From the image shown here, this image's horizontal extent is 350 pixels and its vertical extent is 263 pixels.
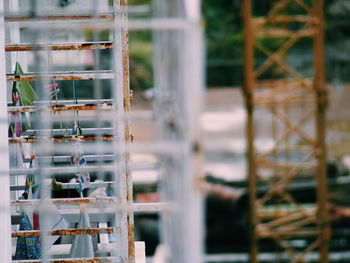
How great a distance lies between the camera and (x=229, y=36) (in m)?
9.91

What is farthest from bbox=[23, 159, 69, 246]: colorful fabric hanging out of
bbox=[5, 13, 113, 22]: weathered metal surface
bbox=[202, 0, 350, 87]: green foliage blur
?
bbox=[202, 0, 350, 87]: green foliage blur

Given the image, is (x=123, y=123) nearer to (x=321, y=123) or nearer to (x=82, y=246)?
(x=82, y=246)

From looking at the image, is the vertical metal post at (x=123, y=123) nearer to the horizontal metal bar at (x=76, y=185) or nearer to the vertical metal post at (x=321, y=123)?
the horizontal metal bar at (x=76, y=185)

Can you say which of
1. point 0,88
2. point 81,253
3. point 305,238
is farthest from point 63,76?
point 305,238

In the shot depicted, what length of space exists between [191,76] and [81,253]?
0.77 metres

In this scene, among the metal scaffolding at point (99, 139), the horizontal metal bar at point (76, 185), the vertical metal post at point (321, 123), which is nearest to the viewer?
the metal scaffolding at point (99, 139)

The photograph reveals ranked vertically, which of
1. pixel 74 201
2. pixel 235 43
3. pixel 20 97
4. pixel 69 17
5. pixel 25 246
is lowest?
pixel 25 246

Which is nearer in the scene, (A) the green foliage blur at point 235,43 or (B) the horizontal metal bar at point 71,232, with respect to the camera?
(B) the horizontal metal bar at point 71,232

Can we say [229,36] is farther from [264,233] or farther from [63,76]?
[63,76]

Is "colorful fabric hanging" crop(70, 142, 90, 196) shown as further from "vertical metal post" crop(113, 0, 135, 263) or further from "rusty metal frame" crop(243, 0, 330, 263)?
"rusty metal frame" crop(243, 0, 330, 263)

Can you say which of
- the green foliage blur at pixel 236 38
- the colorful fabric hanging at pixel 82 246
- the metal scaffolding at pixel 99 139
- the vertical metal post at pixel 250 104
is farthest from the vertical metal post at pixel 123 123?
the green foliage blur at pixel 236 38

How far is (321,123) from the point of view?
5.89m

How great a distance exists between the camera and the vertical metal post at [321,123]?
5.72 meters

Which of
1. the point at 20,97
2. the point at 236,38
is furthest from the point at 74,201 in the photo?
the point at 236,38
